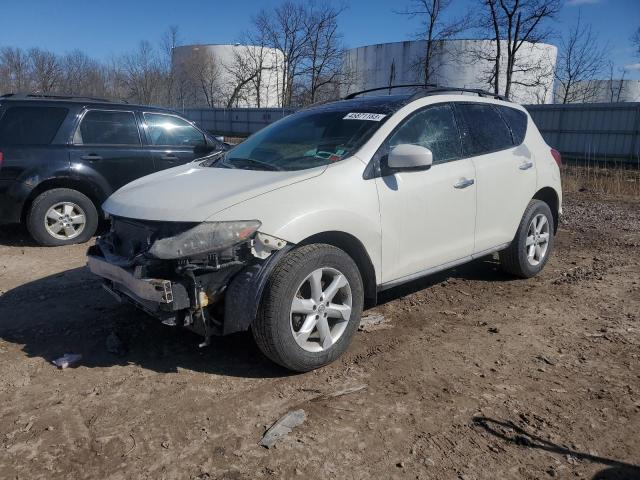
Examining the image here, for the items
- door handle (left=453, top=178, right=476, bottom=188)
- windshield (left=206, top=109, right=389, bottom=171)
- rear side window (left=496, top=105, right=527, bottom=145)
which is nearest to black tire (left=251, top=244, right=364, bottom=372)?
windshield (left=206, top=109, right=389, bottom=171)

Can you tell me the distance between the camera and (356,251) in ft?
12.0

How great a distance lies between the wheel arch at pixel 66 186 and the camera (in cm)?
647

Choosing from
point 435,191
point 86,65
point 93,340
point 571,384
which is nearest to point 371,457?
point 571,384

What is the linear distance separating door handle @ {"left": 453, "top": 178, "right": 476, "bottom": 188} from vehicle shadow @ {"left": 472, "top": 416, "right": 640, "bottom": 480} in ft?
6.31

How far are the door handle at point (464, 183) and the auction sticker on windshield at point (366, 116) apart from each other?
2.66ft

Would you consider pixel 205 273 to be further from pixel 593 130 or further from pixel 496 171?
pixel 593 130

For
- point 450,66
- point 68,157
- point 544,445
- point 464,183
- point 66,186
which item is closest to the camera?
point 544,445

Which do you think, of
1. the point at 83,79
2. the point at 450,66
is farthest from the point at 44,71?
the point at 450,66

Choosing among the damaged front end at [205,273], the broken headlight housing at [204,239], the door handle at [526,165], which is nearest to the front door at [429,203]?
the door handle at [526,165]

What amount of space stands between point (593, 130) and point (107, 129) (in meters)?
20.1

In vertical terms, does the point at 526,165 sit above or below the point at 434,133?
below

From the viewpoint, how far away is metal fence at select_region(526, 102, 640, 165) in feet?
66.4

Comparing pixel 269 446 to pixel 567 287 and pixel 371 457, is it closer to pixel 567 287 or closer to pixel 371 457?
pixel 371 457

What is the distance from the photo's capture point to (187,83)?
171 feet
